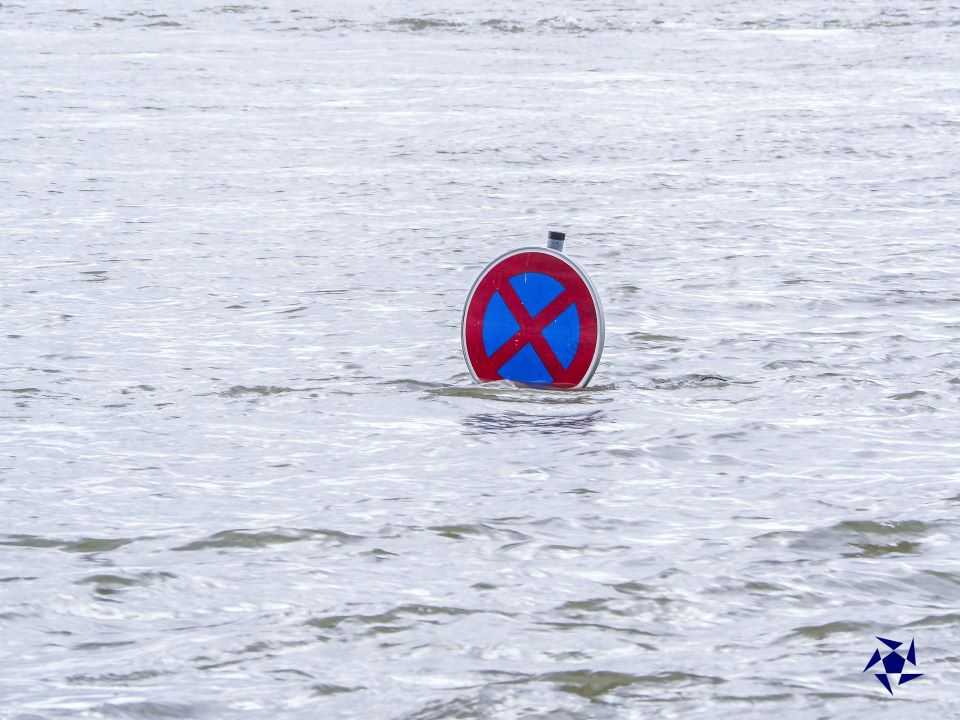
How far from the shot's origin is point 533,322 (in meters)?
6.83

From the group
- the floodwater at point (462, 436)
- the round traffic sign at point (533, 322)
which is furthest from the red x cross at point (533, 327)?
the floodwater at point (462, 436)

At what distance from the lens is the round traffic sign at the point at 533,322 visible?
673cm

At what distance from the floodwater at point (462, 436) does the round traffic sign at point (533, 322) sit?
0.18 metres

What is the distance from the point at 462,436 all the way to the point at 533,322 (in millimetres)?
569

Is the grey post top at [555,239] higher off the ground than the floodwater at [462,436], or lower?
higher

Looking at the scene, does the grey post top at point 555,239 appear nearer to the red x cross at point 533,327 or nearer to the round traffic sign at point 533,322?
the round traffic sign at point 533,322

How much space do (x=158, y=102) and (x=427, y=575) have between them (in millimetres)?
17454

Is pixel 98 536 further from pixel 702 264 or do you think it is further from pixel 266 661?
pixel 702 264

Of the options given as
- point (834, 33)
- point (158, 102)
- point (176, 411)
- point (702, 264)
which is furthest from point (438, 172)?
point (834, 33)

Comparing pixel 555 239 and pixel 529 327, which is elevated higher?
pixel 555 239

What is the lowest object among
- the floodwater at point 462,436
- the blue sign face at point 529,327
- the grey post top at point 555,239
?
the floodwater at point 462,436

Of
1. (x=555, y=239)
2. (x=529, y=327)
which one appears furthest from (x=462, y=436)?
(x=555, y=239)

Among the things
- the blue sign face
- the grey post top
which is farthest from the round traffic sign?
the grey post top

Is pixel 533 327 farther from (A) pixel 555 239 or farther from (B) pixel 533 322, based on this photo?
(A) pixel 555 239
